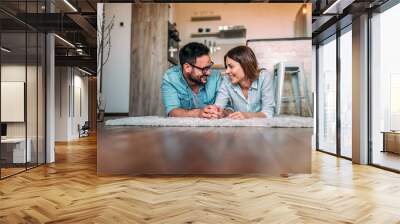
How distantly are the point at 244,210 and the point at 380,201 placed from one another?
1.70m

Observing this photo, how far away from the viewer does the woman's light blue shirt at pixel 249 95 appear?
20.2 feet

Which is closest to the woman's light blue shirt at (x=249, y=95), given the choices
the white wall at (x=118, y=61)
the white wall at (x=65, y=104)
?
the white wall at (x=118, y=61)

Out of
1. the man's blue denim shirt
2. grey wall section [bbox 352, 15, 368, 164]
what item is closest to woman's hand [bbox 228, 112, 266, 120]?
the man's blue denim shirt

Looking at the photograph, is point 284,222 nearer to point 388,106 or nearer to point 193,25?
point 193,25

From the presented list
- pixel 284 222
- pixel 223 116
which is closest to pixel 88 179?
pixel 223 116

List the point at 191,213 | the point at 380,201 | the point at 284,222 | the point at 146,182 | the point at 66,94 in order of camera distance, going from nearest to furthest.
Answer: the point at 284,222
the point at 191,213
the point at 380,201
the point at 146,182
the point at 66,94

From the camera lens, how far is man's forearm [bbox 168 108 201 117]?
6.05m

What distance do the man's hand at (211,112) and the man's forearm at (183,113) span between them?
0.08 meters

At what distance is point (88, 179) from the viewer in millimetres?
6086

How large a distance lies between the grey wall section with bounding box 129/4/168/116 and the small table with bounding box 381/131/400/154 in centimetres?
420

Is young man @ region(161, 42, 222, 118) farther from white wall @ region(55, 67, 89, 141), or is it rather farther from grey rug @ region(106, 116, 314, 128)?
white wall @ region(55, 67, 89, 141)

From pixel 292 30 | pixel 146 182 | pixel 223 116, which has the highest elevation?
pixel 292 30

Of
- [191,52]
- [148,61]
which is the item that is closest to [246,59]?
[191,52]

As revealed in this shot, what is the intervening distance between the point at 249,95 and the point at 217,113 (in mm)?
602
